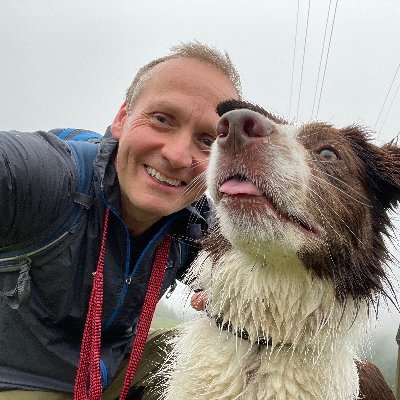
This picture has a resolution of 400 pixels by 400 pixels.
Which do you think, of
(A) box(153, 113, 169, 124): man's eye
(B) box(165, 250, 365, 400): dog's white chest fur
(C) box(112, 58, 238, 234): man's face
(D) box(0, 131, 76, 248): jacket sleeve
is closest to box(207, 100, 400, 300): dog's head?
(B) box(165, 250, 365, 400): dog's white chest fur

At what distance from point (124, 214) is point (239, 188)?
3.63 feet

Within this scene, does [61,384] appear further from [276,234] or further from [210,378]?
[276,234]

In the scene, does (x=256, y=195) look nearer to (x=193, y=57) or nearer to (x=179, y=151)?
(x=179, y=151)

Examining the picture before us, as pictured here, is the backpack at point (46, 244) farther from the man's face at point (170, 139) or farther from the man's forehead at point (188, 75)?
the man's forehead at point (188, 75)

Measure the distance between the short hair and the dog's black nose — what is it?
1.06 metres

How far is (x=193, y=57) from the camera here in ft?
9.68

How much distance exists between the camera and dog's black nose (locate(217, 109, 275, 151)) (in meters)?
1.96

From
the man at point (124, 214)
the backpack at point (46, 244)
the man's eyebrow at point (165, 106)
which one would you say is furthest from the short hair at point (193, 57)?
the backpack at point (46, 244)

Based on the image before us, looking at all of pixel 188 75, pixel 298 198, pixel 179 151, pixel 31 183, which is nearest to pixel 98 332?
pixel 31 183

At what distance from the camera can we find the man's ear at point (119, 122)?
3094mm

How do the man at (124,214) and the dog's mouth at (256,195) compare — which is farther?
the man at (124,214)

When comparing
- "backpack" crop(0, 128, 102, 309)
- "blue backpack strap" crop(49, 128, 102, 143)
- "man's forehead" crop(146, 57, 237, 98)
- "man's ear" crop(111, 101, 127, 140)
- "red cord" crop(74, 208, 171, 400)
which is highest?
"man's forehead" crop(146, 57, 237, 98)

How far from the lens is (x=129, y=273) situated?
297cm

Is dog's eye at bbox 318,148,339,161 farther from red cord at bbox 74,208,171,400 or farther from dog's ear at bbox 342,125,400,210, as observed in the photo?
red cord at bbox 74,208,171,400
